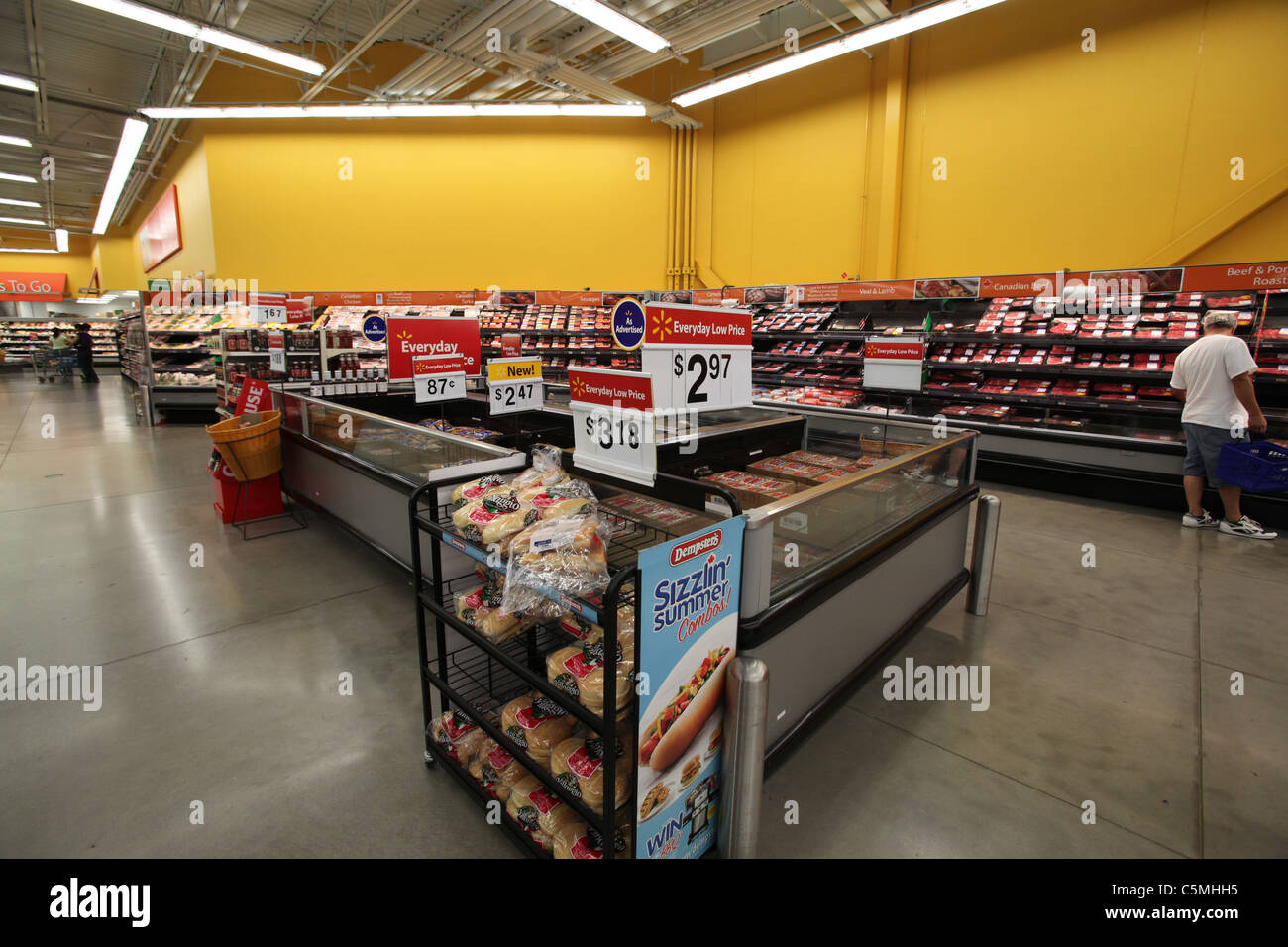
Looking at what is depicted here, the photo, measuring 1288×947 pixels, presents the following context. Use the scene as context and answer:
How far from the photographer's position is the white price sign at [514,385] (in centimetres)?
399

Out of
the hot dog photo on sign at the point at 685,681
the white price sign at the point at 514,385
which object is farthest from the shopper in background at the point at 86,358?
the hot dog photo on sign at the point at 685,681

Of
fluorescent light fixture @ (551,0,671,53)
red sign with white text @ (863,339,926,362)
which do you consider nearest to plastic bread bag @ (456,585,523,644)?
red sign with white text @ (863,339,926,362)

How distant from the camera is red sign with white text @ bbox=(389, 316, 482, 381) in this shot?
4.50m

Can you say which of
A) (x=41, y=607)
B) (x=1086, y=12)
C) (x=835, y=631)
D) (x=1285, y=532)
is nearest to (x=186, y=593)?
(x=41, y=607)

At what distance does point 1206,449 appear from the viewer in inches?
198

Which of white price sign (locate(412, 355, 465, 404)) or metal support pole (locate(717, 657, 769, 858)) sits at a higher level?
white price sign (locate(412, 355, 465, 404))

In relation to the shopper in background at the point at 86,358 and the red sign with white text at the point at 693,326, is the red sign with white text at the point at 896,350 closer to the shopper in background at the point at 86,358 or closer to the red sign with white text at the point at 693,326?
the red sign with white text at the point at 693,326

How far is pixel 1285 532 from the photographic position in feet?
16.6

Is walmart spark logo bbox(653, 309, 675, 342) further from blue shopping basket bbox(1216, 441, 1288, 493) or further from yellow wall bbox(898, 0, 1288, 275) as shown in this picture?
yellow wall bbox(898, 0, 1288, 275)

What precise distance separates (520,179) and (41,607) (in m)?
10.6

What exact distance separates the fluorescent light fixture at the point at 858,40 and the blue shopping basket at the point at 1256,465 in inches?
186

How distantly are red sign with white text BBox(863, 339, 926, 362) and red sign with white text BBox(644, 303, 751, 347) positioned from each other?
2425mm
